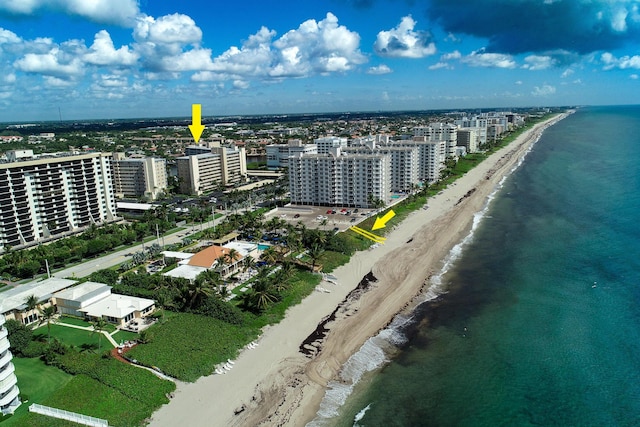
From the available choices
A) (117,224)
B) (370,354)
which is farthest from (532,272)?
(117,224)

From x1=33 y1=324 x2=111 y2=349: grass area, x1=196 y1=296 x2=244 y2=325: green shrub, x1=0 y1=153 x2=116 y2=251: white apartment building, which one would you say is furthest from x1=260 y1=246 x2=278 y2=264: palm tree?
x1=0 y1=153 x2=116 y2=251: white apartment building

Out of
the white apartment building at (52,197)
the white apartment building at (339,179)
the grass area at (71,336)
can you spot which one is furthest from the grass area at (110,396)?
the white apartment building at (339,179)

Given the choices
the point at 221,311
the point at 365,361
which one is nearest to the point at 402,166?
the point at 221,311

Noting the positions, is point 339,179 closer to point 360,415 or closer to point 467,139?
point 360,415

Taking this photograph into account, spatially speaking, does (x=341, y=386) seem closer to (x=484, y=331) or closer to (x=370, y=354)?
(x=370, y=354)

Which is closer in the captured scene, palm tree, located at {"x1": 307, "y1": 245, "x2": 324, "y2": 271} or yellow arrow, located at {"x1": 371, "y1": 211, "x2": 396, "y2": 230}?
palm tree, located at {"x1": 307, "y1": 245, "x2": 324, "y2": 271}

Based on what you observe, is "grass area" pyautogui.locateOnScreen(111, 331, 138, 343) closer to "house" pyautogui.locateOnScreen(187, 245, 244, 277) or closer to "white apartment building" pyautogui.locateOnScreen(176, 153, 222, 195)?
"house" pyautogui.locateOnScreen(187, 245, 244, 277)
